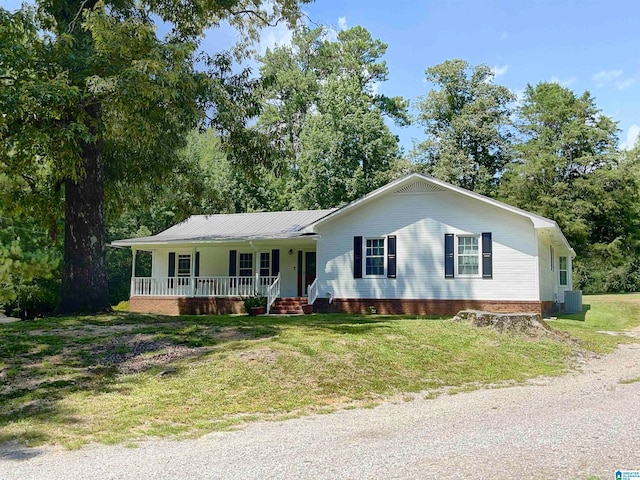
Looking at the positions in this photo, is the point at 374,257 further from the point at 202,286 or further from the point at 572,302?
the point at 572,302

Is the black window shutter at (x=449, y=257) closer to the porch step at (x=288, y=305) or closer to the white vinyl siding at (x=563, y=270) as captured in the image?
the porch step at (x=288, y=305)

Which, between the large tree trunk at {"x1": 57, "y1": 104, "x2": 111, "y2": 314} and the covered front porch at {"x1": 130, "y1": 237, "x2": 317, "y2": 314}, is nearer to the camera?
the large tree trunk at {"x1": 57, "y1": 104, "x2": 111, "y2": 314}

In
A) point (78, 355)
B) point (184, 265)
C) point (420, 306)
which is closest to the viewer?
point (78, 355)

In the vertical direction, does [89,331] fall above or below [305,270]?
below

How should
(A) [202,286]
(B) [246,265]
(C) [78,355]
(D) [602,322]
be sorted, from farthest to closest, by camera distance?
(B) [246,265], (A) [202,286], (D) [602,322], (C) [78,355]

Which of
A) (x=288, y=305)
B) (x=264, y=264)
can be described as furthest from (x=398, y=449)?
(x=264, y=264)

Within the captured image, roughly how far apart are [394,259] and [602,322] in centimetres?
761

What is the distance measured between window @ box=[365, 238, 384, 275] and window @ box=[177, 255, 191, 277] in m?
9.32

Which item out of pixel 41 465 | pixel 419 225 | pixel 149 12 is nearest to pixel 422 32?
pixel 419 225

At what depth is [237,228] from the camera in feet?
89.5

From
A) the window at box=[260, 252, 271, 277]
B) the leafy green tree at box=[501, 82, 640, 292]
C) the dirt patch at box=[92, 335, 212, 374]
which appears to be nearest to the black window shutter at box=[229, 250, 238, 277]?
the window at box=[260, 252, 271, 277]

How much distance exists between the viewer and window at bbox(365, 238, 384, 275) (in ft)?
72.1

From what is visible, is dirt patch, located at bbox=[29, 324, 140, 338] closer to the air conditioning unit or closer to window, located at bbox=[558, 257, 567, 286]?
the air conditioning unit

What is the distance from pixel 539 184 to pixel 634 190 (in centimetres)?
552
